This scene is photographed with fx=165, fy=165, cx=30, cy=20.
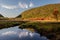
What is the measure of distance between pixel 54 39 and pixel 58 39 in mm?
1002

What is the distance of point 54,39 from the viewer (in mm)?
41875

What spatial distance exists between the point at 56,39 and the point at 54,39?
0.50m

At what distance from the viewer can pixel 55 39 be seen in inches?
1645

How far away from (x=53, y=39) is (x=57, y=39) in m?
1.01

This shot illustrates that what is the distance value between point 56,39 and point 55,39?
0.26 meters

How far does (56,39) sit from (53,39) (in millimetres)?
761

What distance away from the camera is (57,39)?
4181 centimetres

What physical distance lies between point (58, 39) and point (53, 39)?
1258 mm

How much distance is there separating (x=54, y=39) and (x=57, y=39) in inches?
29.7

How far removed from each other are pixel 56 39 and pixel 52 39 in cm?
101

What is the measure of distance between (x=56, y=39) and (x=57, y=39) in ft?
0.83

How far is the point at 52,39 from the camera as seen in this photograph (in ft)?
137

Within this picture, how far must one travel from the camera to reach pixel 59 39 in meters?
41.9
